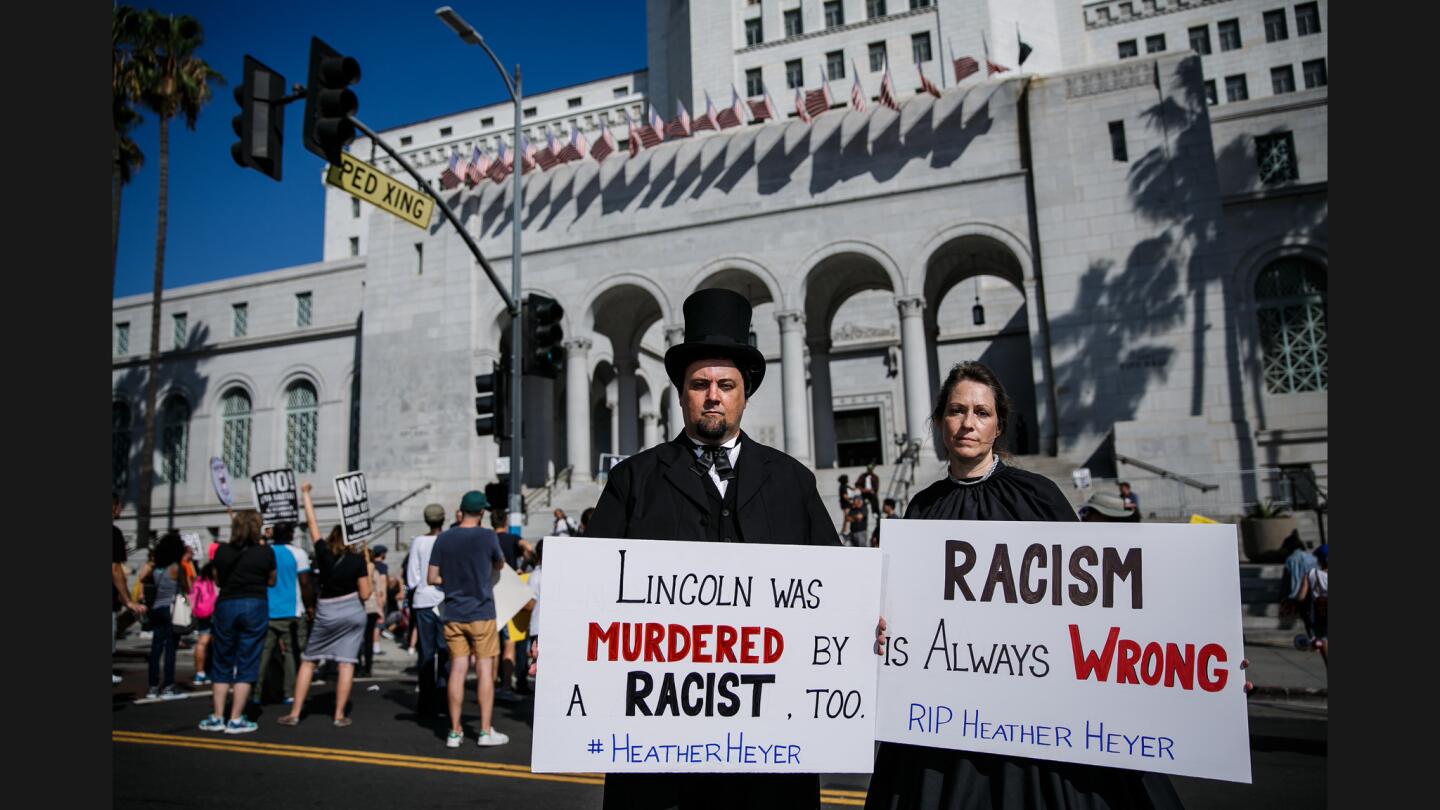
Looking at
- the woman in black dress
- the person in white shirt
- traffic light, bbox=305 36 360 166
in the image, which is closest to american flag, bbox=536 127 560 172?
traffic light, bbox=305 36 360 166

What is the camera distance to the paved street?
5949 millimetres

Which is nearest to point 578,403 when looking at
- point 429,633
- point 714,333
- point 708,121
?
point 708,121

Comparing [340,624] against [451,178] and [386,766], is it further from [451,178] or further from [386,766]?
[451,178]

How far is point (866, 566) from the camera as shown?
313 centimetres

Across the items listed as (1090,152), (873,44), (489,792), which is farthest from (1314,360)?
(873,44)

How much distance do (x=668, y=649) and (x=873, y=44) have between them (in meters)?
47.9

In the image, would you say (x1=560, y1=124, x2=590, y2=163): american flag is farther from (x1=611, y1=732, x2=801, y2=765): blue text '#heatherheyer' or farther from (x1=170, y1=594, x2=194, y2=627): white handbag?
(x1=611, y1=732, x2=801, y2=765): blue text '#heatherheyer'

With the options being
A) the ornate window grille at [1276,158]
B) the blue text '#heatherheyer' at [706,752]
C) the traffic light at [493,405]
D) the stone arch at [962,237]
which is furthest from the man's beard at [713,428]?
the ornate window grille at [1276,158]

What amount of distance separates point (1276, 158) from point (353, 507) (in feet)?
88.2

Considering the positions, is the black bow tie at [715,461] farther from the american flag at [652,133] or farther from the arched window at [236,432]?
the arched window at [236,432]

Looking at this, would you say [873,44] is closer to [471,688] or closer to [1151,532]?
[471,688]

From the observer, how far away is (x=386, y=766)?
692 cm

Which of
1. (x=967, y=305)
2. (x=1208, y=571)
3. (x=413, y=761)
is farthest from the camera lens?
(x=967, y=305)

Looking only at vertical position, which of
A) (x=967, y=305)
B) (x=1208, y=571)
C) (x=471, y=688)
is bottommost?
(x=471, y=688)
